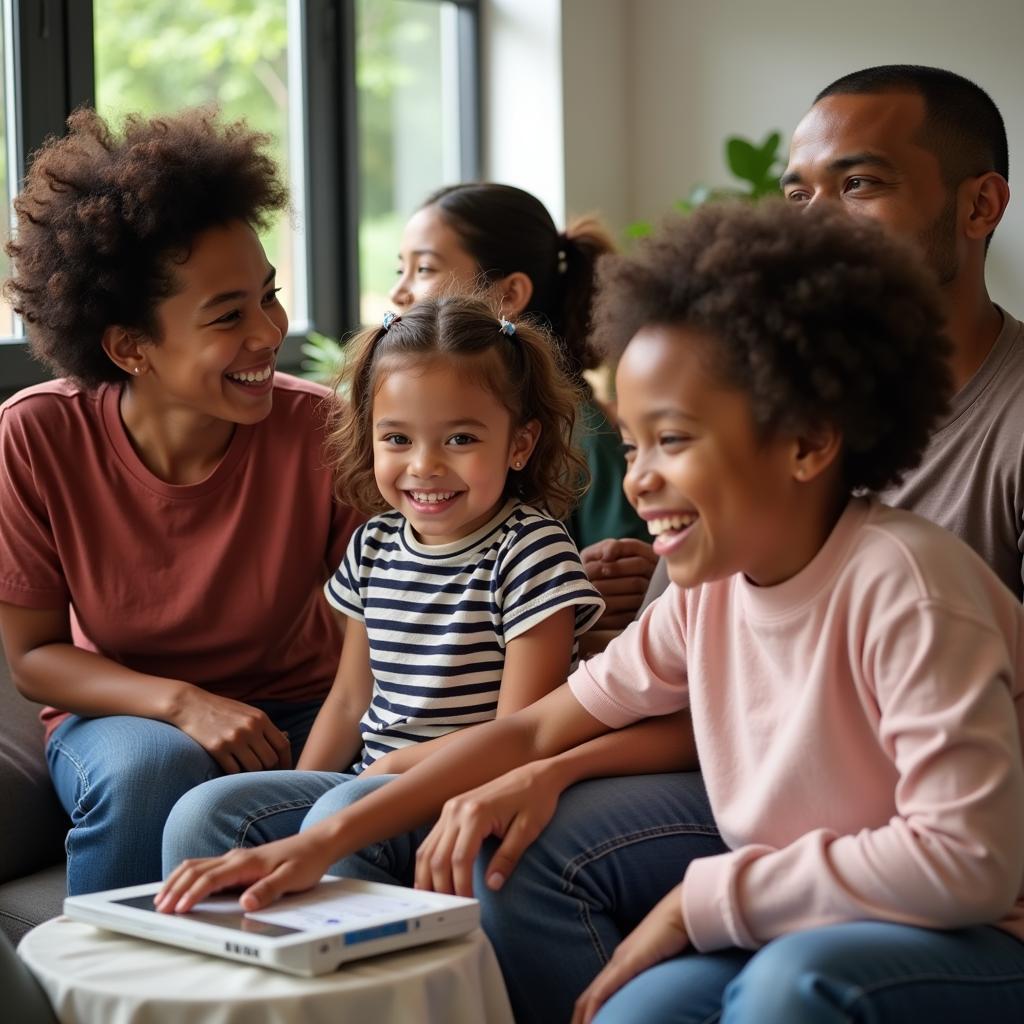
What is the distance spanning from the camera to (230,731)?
2.00 m

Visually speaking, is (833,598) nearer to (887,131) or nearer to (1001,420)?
(1001,420)

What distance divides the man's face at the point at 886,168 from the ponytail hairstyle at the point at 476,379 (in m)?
0.44

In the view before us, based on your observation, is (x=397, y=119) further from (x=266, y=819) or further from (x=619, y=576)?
(x=266, y=819)

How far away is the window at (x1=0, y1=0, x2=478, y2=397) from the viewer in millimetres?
3477

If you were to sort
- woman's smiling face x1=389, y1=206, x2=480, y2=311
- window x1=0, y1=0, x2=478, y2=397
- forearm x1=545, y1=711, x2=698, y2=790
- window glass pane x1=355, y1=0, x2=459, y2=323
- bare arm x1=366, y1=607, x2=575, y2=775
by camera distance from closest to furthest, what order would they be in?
forearm x1=545, y1=711, x2=698, y2=790
bare arm x1=366, y1=607, x2=575, y2=775
woman's smiling face x1=389, y1=206, x2=480, y2=311
window x1=0, y1=0, x2=478, y2=397
window glass pane x1=355, y1=0, x2=459, y2=323

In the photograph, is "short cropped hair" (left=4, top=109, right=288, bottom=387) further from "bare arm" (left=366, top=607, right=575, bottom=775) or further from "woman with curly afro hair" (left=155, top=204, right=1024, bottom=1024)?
"woman with curly afro hair" (left=155, top=204, right=1024, bottom=1024)

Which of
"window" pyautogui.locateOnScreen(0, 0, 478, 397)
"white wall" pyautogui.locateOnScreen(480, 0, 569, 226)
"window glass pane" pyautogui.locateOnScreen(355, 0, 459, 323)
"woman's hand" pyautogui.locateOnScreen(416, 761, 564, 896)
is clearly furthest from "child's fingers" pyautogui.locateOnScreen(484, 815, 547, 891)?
"white wall" pyautogui.locateOnScreen(480, 0, 569, 226)

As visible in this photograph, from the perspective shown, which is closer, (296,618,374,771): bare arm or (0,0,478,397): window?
(296,618,374,771): bare arm

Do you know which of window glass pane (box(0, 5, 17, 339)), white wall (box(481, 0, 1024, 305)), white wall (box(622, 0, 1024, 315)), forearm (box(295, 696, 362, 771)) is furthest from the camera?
white wall (box(481, 0, 1024, 305))

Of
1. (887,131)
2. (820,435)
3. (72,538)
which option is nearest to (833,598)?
(820,435)

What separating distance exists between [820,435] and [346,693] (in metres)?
0.97

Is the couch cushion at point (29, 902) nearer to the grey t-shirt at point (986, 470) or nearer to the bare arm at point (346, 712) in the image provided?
the bare arm at point (346, 712)

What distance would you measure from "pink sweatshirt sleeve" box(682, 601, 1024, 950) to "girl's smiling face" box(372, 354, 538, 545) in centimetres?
76

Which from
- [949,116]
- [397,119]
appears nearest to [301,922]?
[949,116]
